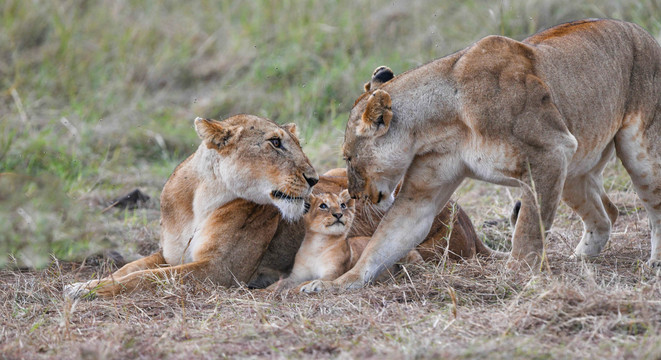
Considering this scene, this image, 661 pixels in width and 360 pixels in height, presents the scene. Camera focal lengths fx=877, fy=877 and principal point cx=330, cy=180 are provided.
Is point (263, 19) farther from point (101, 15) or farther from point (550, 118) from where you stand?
point (550, 118)

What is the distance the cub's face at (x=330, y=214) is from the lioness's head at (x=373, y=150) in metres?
0.25

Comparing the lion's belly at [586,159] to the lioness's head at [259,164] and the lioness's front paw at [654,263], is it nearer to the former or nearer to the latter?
the lioness's front paw at [654,263]

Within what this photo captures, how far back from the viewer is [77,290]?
4.78 metres

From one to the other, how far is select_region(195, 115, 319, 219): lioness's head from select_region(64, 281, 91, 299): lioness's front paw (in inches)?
39.4

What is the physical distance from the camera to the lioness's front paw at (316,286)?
485 centimetres

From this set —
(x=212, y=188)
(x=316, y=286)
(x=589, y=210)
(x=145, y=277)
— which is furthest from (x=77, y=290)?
(x=589, y=210)

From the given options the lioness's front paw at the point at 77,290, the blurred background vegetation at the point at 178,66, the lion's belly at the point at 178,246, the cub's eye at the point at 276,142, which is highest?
the cub's eye at the point at 276,142

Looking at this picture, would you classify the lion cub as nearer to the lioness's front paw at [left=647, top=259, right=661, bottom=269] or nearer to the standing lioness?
the standing lioness

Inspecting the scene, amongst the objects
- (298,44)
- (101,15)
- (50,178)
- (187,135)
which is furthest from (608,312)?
(101,15)

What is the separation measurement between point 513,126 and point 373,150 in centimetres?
78

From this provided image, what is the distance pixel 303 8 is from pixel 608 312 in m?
8.44

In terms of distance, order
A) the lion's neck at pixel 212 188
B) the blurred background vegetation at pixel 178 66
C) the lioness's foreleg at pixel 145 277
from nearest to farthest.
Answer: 1. the lioness's foreleg at pixel 145 277
2. the lion's neck at pixel 212 188
3. the blurred background vegetation at pixel 178 66

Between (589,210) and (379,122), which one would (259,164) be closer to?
(379,122)

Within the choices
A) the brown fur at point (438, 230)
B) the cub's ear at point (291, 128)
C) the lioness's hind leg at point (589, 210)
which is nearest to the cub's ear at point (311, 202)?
the brown fur at point (438, 230)
